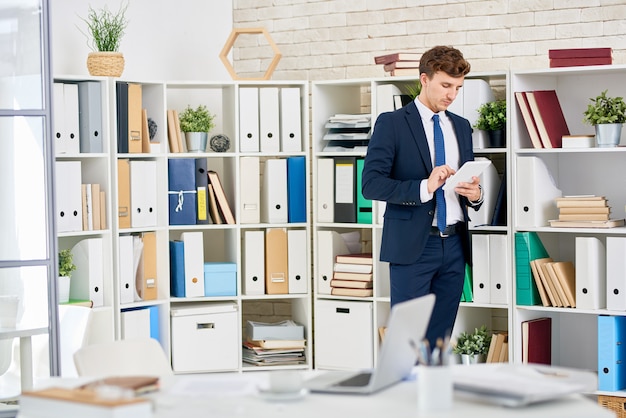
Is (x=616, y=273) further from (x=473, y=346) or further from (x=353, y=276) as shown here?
(x=353, y=276)

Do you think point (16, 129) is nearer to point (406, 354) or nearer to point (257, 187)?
point (257, 187)

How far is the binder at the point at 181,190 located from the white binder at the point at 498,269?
1.63 meters

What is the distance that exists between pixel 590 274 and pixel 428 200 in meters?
1.08

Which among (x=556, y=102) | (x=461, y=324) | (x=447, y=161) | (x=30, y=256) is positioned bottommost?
(x=461, y=324)

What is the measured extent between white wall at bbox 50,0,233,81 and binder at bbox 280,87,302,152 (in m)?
0.71

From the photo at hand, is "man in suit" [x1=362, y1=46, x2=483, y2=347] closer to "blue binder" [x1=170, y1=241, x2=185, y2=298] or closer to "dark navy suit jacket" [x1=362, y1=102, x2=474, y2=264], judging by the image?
"dark navy suit jacket" [x1=362, y1=102, x2=474, y2=264]

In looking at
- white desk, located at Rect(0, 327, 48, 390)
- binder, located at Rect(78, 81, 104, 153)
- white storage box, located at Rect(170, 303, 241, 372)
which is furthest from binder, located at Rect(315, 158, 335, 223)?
white desk, located at Rect(0, 327, 48, 390)

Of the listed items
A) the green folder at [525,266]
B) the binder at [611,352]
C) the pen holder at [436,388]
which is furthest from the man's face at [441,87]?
the pen holder at [436,388]

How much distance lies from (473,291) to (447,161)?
3.10ft

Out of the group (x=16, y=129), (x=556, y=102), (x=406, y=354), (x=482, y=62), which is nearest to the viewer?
(x=406, y=354)

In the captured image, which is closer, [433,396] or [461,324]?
[433,396]

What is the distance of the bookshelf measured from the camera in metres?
4.71

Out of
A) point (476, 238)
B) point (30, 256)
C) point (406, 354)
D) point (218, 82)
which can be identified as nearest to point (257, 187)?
point (218, 82)

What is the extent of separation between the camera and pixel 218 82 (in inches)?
208
